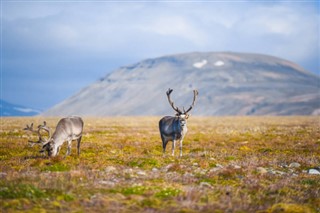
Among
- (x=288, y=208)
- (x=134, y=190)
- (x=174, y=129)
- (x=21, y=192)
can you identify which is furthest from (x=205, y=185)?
(x=174, y=129)

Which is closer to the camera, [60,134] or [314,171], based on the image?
[314,171]

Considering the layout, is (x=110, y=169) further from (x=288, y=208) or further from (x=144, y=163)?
(x=288, y=208)

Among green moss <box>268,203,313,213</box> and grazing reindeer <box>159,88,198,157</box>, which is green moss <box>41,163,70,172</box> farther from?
green moss <box>268,203,313,213</box>

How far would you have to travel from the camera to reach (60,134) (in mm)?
22500

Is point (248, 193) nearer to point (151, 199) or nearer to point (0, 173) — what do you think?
point (151, 199)

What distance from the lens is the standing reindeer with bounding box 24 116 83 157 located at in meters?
21.5

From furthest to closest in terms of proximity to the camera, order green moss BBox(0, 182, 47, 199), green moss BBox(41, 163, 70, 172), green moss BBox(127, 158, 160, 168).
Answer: green moss BBox(127, 158, 160, 168), green moss BBox(41, 163, 70, 172), green moss BBox(0, 182, 47, 199)

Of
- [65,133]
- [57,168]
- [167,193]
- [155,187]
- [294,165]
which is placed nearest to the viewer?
[167,193]

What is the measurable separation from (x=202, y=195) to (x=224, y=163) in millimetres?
8343

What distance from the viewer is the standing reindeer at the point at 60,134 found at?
21.5 metres

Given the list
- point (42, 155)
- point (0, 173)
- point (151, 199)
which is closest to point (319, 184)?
point (151, 199)

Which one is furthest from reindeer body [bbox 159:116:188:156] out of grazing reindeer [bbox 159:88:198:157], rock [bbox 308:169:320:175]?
rock [bbox 308:169:320:175]

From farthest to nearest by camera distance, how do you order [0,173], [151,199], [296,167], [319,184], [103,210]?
[296,167] → [0,173] → [319,184] → [151,199] → [103,210]

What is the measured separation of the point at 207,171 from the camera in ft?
57.3
